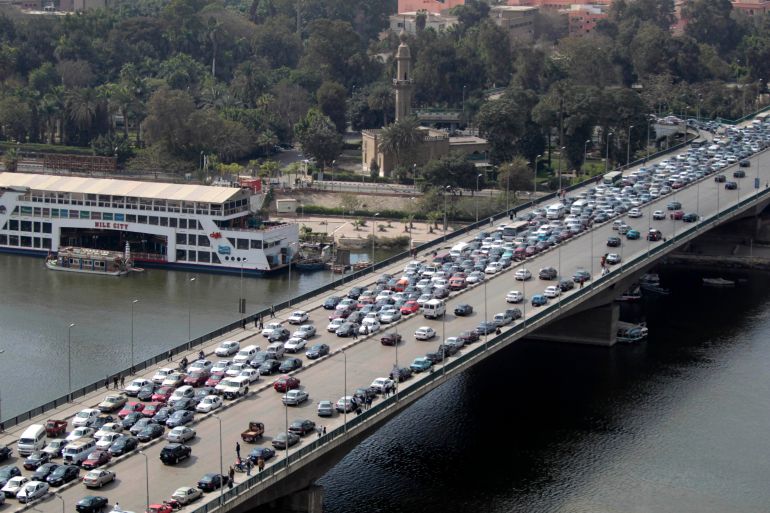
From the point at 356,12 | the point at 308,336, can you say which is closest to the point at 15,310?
the point at 308,336

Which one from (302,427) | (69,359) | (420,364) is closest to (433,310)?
(420,364)

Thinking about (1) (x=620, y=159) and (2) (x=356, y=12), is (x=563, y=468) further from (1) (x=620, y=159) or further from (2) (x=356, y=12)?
(2) (x=356, y=12)

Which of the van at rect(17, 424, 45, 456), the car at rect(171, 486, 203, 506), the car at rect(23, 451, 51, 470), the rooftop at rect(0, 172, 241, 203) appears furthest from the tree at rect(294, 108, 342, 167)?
the car at rect(171, 486, 203, 506)

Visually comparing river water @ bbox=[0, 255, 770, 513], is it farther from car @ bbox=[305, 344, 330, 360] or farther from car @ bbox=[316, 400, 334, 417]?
car @ bbox=[305, 344, 330, 360]

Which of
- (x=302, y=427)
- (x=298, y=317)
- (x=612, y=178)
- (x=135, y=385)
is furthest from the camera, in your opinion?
(x=612, y=178)

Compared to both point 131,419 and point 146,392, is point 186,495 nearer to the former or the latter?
point 131,419
